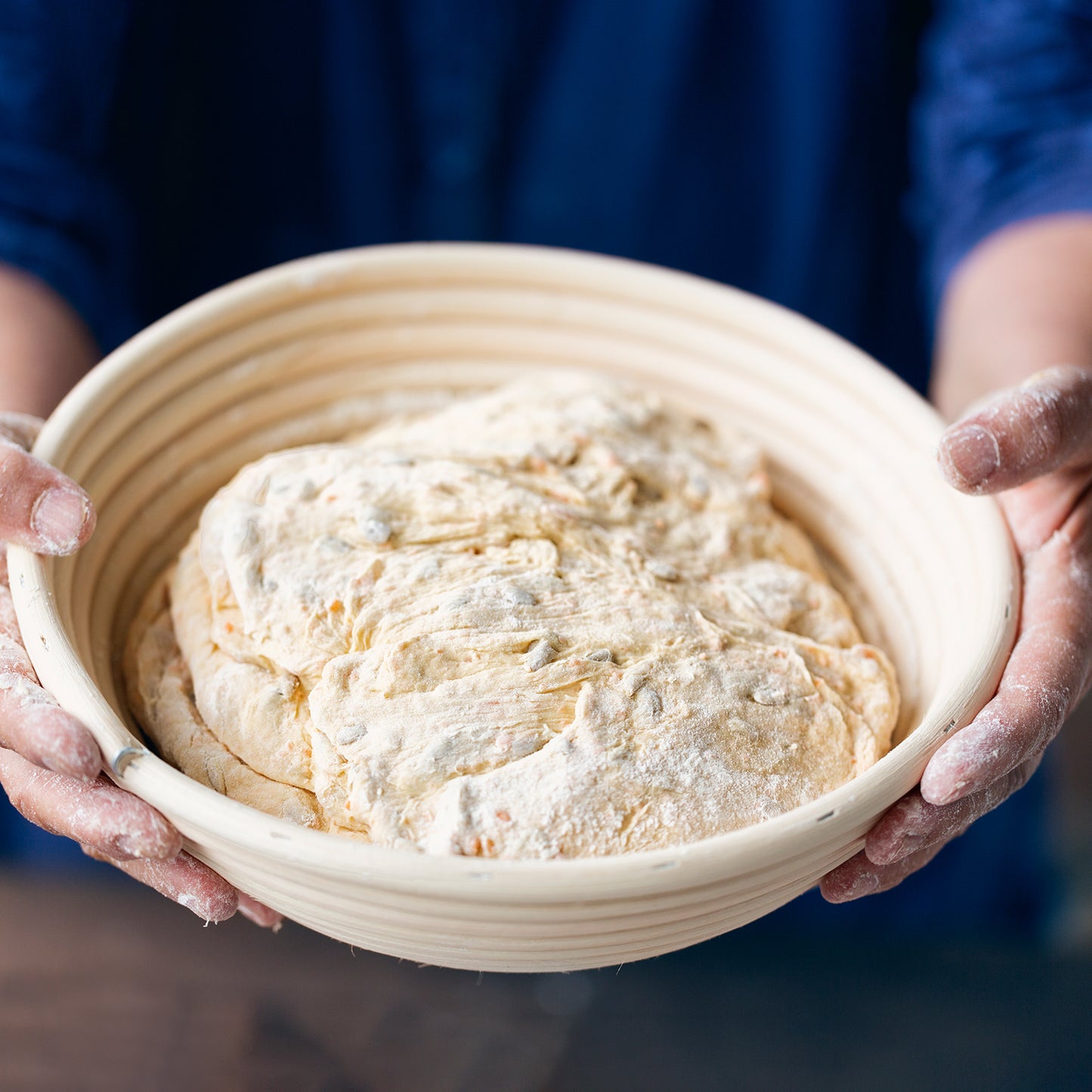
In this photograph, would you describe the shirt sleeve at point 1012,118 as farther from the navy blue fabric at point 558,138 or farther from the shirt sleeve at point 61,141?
the shirt sleeve at point 61,141

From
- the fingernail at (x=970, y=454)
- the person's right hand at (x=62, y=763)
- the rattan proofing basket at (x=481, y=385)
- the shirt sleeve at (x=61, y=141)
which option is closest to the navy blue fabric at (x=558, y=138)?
the shirt sleeve at (x=61, y=141)

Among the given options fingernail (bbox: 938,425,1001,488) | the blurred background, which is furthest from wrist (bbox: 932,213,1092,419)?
the blurred background

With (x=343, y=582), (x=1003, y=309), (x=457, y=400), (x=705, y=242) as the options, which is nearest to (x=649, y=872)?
(x=343, y=582)

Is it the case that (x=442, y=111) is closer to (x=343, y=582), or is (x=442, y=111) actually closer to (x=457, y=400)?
(x=457, y=400)

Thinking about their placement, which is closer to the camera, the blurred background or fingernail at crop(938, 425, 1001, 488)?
fingernail at crop(938, 425, 1001, 488)

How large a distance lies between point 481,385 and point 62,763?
2.56ft

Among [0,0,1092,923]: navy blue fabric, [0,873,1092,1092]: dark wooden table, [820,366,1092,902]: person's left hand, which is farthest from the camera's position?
[0,873,1092,1092]: dark wooden table

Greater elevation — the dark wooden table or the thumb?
the thumb

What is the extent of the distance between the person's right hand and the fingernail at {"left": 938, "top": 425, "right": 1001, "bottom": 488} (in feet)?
2.57

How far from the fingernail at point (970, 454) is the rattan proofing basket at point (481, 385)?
10 centimetres

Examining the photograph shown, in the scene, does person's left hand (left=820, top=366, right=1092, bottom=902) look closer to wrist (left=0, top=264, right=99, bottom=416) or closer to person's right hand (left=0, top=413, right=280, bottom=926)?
person's right hand (left=0, top=413, right=280, bottom=926)

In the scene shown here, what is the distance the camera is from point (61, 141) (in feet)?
4.93

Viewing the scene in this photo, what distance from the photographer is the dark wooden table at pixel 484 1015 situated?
5.99 feet

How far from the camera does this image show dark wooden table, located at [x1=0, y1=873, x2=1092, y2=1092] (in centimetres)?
183
